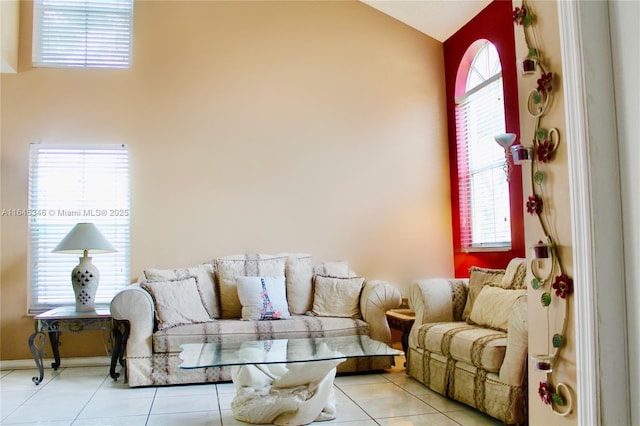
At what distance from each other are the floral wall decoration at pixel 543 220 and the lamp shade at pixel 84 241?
3793 millimetres

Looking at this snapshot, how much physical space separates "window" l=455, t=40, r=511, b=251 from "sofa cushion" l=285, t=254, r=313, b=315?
1632mm

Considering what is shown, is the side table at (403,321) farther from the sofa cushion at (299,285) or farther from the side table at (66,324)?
the side table at (66,324)

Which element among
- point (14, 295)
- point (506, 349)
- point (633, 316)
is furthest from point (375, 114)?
point (633, 316)

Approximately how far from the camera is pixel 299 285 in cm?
477

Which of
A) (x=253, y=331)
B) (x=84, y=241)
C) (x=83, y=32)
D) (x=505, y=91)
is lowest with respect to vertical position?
(x=253, y=331)

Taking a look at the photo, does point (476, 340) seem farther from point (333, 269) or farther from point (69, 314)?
point (69, 314)

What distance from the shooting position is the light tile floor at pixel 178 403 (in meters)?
3.08

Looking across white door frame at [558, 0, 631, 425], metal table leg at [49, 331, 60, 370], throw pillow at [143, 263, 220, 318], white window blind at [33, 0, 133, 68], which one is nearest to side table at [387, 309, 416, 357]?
throw pillow at [143, 263, 220, 318]

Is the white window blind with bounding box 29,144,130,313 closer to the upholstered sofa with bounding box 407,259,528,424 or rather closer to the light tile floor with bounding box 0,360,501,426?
the light tile floor with bounding box 0,360,501,426

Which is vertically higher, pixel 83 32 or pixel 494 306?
pixel 83 32

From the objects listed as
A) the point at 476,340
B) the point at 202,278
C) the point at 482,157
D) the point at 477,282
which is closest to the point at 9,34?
the point at 202,278

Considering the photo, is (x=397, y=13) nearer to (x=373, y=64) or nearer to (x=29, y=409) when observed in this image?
(x=373, y=64)

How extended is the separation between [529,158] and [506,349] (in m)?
1.70

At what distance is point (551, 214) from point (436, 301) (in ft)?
8.40
